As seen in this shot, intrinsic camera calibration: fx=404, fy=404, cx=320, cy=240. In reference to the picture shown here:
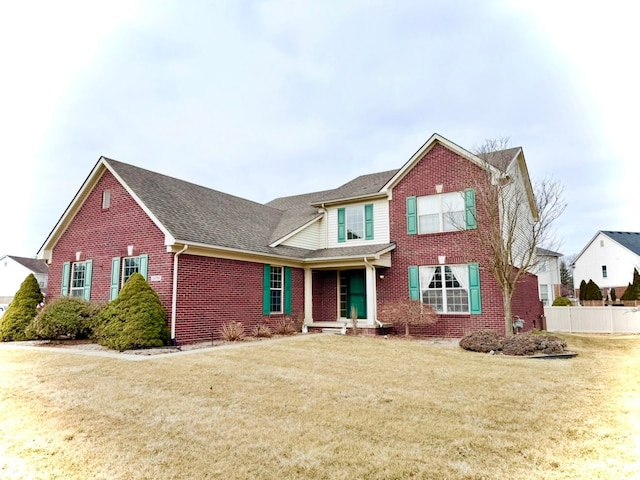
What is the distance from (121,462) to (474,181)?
14.2 m

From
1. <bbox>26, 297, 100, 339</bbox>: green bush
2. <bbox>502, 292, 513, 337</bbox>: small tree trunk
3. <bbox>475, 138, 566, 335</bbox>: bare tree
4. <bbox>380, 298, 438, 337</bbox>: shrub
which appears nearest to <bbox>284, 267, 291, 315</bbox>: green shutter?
<bbox>380, 298, 438, 337</bbox>: shrub

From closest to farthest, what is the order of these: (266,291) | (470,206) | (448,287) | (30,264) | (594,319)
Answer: (470,206)
(448,287)
(266,291)
(594,319)
(30,264)

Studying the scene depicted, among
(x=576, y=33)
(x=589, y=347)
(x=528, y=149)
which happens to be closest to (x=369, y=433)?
(x=589, y=347)

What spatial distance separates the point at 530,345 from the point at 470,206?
579 cm

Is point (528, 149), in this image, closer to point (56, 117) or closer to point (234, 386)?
point (234, 386)

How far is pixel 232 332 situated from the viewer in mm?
13102

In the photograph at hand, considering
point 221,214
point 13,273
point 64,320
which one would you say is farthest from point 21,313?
point 13,273

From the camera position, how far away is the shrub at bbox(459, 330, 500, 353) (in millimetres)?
11523

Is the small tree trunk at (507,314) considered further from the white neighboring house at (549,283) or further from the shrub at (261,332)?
the white neighboring house at (549,283)

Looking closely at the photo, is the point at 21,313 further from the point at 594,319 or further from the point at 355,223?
the point at 594,319

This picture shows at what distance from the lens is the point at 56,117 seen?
17625mm

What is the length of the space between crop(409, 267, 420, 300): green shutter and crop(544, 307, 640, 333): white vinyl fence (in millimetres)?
9468

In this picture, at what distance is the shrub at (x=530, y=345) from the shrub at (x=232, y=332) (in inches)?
316

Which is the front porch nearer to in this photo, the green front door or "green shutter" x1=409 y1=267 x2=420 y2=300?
the green front door
